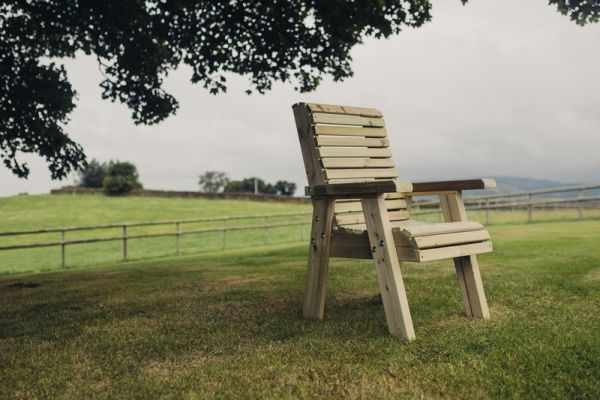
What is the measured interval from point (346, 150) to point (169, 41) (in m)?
6.41

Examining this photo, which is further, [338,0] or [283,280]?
[338,0]

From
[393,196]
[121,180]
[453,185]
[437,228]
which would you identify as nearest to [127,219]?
[121,180]

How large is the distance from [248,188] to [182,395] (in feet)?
175

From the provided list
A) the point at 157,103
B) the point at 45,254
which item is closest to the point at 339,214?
the point at 157,103

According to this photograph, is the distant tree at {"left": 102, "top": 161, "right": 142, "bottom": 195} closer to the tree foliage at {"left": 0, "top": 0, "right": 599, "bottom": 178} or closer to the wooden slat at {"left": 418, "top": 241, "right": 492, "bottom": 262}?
the tree foliage at {"left": 0, "top": 0, "right": 599, "bottom": 178}

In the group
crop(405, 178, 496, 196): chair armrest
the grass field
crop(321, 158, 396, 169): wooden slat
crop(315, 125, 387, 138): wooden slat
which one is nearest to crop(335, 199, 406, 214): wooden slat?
crop(321, 158, 396, 169): wooden slat

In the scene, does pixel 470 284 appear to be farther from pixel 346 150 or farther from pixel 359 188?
pixel 346 150

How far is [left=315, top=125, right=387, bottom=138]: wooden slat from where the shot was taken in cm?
414

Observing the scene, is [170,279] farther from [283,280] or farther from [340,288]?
[340,288]

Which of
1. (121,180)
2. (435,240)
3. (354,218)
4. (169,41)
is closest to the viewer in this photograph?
(435,240)

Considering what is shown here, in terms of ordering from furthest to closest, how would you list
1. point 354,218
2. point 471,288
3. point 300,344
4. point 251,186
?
1. point 251,186
2. point 354,218
3. point 471,288
4. point 300,344

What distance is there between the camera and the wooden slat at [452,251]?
344 centimetres

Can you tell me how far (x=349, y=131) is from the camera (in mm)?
4371

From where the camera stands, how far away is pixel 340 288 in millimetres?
5734
